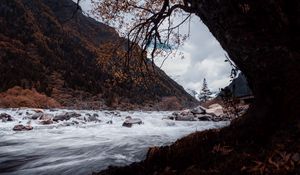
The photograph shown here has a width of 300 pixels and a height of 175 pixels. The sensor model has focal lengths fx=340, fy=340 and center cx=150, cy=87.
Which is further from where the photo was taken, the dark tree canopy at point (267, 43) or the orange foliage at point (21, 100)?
the orange foliage at point (21, 100)

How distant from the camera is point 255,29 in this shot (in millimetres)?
4301

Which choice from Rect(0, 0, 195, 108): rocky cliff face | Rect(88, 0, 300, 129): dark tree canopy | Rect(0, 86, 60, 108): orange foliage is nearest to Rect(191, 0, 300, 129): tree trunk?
Rect(88, 0, 300, 129): dark tree canopy

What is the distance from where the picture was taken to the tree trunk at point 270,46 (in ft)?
13.7

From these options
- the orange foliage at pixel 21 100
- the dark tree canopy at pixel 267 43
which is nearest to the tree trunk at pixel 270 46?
the dark tree canopy at pixel 267 43

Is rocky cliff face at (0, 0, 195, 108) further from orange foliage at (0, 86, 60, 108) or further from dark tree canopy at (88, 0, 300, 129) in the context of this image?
dark tree canopy at (88, 0, 300, 129)

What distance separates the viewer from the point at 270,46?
166 inches

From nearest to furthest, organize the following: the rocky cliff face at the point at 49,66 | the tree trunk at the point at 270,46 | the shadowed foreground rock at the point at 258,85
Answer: the shadowed foreground rock at the point at 258,85
the tree trunk at the point at 270,46
the rocky cliff face at the point at 49,66

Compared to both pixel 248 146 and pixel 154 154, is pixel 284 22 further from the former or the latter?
pixel 154 154

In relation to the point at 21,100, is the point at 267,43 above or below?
below

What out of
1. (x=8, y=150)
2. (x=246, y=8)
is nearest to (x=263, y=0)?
(x=246, y=8)

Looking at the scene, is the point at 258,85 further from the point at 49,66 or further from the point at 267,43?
the point at 49,66

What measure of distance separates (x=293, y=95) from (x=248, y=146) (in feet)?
2.78

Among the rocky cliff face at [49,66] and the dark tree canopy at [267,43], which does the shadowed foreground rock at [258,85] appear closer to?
the dark tree canopy at [267,43]

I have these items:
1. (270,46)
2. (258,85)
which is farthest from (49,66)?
(270,46)
